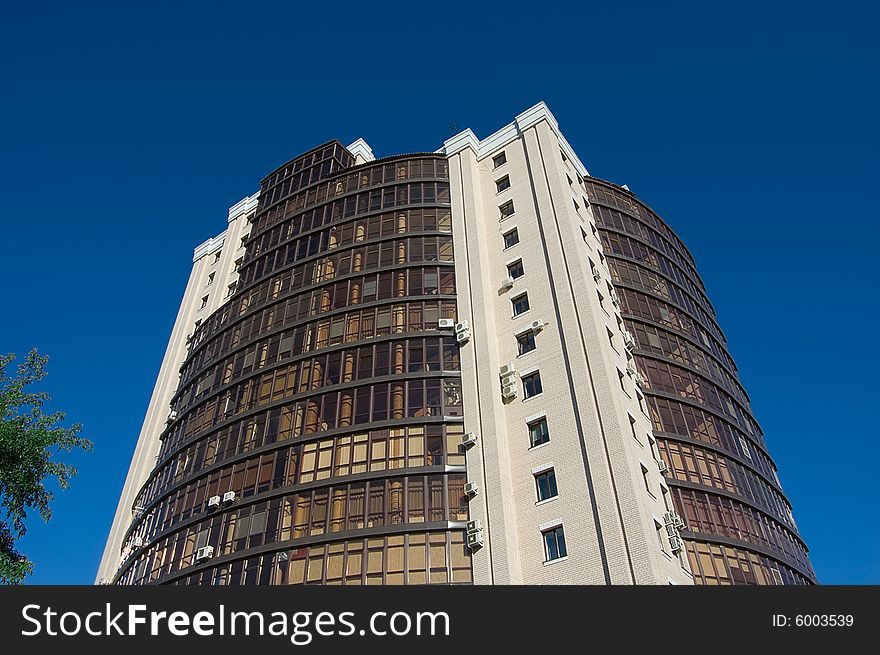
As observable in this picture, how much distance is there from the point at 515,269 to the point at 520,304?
2.70 m

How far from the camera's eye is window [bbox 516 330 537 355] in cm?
3359

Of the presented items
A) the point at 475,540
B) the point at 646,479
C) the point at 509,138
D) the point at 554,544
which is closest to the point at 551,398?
the point at 646,479

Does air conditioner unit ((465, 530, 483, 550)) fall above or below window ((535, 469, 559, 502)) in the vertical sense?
below

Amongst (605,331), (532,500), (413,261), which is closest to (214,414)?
(413,261)

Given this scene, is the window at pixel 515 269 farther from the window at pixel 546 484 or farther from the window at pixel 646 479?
the window at pixel 646 479

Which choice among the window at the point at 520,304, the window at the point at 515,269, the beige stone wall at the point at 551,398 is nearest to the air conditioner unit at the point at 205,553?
the beige stone wall at the point at 551,398

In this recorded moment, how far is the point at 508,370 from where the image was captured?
3259cm

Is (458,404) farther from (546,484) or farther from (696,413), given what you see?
(696,413)

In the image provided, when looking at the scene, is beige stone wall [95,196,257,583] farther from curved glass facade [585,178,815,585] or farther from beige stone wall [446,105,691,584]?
curved glass facade [585,178,815,585]

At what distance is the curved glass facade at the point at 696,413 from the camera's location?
31.0 metres

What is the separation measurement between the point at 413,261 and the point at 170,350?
72.3 ft

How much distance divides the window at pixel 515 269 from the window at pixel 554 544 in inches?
588

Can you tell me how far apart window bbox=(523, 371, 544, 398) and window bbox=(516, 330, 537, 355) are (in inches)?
58.8

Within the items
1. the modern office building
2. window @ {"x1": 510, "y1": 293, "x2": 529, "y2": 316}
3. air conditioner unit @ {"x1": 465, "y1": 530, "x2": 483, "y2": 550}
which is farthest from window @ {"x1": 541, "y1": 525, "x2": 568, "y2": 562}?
window @ {"x1": 510, "y1": 293, "x2": 529, "y2": 316}
